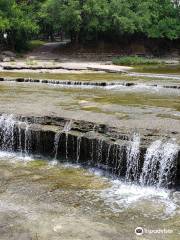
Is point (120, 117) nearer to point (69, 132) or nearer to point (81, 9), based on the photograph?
point (69, 132)

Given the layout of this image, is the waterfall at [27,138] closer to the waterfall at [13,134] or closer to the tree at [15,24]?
the waterfall at [13,134]

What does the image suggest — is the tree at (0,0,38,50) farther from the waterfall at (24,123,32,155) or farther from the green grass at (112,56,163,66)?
the waterfall at (24,123,32,155)

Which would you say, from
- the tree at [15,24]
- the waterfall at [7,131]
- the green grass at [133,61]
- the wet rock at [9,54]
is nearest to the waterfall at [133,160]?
the waterfall at [7,131]

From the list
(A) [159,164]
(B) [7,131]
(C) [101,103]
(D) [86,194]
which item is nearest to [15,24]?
(C) [101,103]

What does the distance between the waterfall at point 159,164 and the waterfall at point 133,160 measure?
211 mm

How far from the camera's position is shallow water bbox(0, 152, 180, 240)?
26.3 ft

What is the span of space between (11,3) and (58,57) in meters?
7.22

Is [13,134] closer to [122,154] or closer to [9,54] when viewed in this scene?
[122,154]

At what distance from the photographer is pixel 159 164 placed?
10.8 m

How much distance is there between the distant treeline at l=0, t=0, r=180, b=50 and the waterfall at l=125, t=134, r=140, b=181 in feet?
96.0

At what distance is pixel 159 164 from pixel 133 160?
2.19ft

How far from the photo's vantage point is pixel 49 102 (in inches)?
631

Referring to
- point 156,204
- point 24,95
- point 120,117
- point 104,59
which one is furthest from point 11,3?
point 156,204

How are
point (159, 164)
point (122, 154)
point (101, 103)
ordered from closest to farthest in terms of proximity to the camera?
point (159, 164), point (122, 154), point (101, 103)
